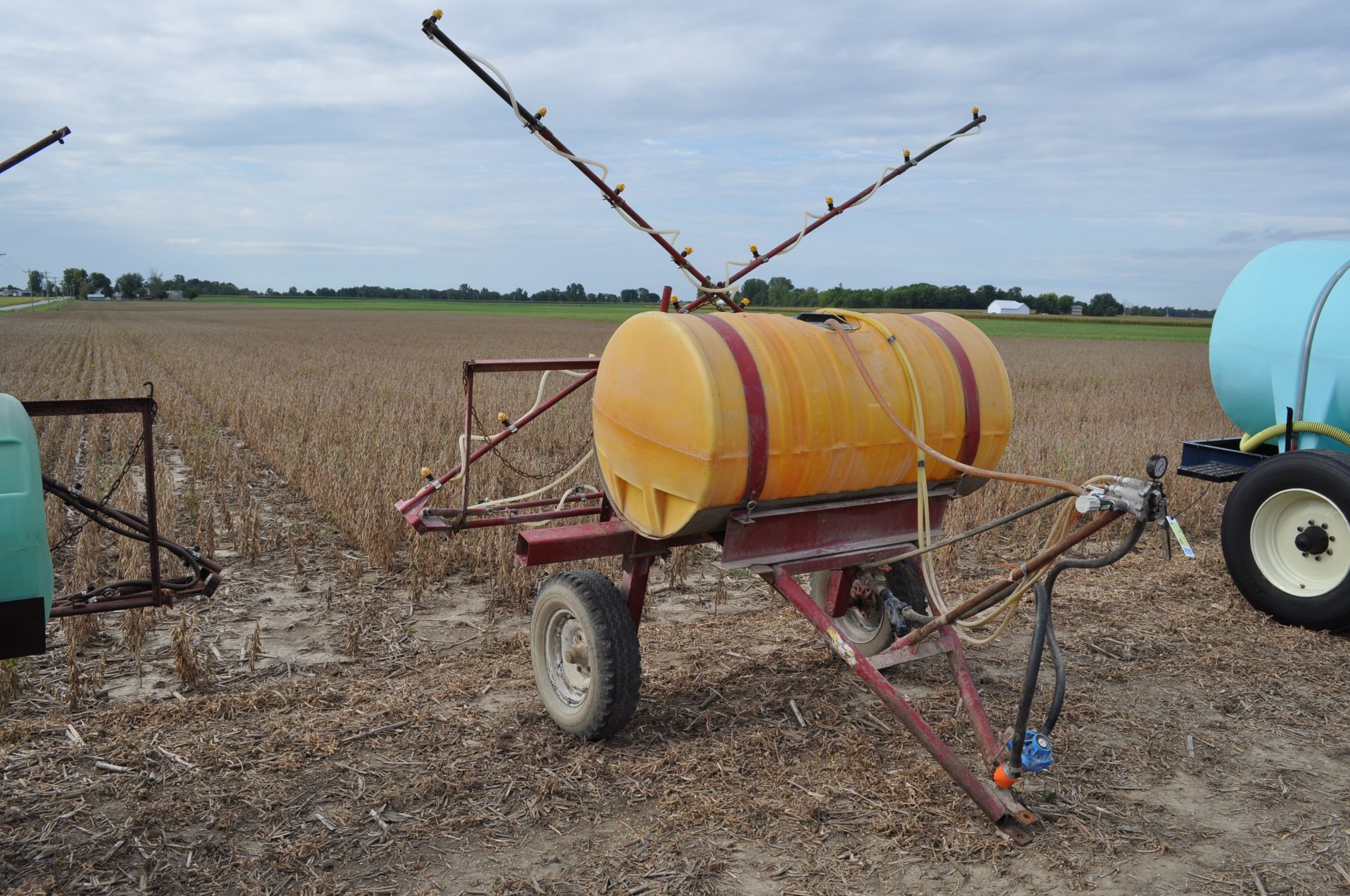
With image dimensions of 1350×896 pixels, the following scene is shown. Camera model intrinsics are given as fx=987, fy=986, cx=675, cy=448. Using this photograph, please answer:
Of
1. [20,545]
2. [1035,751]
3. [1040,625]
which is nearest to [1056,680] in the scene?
[1040,625]

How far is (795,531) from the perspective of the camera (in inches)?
170

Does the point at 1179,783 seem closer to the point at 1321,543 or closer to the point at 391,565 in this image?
the point at 1321,543

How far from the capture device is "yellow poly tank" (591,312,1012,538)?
3.85 meters

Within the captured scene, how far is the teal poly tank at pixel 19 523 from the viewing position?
299 cm

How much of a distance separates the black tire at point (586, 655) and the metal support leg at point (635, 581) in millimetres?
164

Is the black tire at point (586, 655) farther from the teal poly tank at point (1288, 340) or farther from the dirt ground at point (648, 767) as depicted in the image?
the teal poly tank at point (1288, 340)

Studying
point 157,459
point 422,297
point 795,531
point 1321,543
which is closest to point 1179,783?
point 795,531

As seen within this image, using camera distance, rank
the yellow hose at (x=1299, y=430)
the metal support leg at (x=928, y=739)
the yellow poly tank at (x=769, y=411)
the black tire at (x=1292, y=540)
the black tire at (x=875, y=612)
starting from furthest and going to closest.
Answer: the yellow hose at (x=1299, y=430)
the black tire at (x=1292, y=540)
the black tire at (x=875, y=612)
the yellow poly tank at (x=769, y=411)
the metal support leg at (x=928, y=739)

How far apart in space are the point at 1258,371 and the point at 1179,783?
382 cm

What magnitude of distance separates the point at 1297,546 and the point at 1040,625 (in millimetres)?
3661

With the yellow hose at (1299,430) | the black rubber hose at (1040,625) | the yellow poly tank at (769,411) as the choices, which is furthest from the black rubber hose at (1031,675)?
the yellow hose at (1299,430)

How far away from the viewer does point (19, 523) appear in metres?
3.01

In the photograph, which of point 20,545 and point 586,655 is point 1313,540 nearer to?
point 586,655

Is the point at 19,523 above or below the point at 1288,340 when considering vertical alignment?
below
